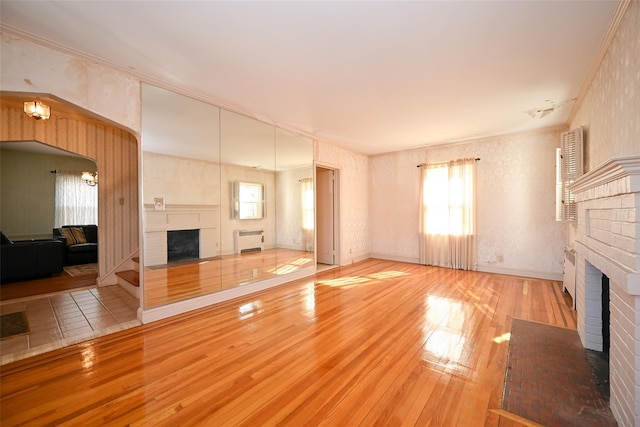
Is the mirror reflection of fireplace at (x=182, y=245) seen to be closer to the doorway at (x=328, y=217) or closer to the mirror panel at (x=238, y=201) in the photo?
the mirror panel at (x=238, y=201)

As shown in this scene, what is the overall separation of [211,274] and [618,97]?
4.72m

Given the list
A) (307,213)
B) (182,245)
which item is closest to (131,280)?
(182,245)

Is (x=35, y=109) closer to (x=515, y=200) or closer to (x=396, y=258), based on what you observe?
(x=396, y=258)

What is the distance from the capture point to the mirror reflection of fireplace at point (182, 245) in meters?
3.49

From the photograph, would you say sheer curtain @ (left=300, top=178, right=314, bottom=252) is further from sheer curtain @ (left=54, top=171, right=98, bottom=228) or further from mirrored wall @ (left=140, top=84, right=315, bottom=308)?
sheer curtain @ (left=54, top=171, right=98, bottom=228)

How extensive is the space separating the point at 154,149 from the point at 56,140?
2.37m

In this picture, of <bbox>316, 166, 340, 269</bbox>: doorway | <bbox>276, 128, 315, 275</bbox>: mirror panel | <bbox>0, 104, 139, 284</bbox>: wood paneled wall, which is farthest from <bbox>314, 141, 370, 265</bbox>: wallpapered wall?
<bbox>0, 104, 139, 284</bbox>: wood paneled wall

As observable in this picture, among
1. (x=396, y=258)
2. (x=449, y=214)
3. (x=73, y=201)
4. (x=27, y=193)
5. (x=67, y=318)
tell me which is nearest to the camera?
(x=67, y=318)

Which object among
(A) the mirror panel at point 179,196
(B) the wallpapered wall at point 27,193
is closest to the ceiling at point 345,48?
(A) the mirror panel at point 179,196

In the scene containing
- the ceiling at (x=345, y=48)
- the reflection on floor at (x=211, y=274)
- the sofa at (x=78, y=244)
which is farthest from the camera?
the sofa at (x=78, y=244)

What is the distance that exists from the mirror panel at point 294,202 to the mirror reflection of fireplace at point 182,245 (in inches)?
54.5

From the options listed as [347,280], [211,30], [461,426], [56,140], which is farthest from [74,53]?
[347,280]

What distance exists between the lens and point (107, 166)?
15.1 ft

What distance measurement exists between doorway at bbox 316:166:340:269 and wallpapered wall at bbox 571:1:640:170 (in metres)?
4.15
